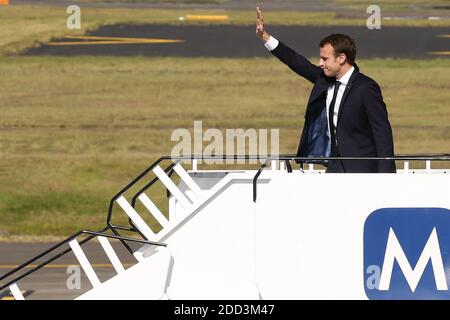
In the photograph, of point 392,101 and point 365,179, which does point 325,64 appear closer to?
point 365,179

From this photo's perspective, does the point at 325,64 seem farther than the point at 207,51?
No

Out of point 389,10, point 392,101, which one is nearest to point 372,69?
point 392,101

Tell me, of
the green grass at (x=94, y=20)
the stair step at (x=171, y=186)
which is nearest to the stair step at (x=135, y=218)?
the stair step at (x=171, y=186)

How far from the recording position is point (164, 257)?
37.7 feet

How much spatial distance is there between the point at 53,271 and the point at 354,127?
1024 centimetres

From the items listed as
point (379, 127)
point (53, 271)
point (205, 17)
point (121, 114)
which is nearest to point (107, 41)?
point (205, 17)

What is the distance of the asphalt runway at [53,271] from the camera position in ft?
60.8

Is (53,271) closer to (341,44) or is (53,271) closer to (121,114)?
(341,44)
